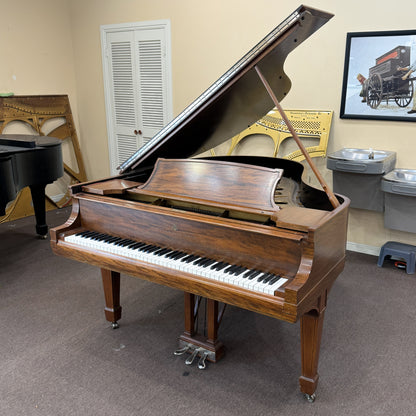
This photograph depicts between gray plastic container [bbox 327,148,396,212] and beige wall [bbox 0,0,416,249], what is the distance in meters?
0.16

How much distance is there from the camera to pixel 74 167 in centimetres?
554

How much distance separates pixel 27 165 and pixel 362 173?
2.67 meters

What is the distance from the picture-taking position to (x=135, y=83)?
4879mm

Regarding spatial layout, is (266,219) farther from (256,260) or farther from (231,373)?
(231,373)

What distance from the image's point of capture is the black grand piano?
2961mm

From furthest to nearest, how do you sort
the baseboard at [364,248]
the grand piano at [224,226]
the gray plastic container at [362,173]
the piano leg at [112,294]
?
the baseboard at [364,248] → the gray plastic container at [362,173] → the piano leg at [112,294] → the grand piano at [224,226]

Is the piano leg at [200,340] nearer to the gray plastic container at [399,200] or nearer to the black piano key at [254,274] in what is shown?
the black piano key at [254,274]

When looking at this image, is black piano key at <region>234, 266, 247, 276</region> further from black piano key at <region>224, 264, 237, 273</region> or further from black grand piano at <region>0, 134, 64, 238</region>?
black grand piano at <region>0, 134, 64, 238</region>

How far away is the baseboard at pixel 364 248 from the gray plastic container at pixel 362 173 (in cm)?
46

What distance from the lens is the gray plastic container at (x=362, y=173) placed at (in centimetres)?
322

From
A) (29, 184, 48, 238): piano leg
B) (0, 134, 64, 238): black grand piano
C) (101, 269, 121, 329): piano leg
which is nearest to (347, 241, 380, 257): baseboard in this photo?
(101, 269, 121, 329): piano leg

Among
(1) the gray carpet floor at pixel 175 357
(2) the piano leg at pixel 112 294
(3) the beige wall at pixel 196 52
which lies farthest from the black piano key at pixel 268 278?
(3) the beige wall at pixel 196 52

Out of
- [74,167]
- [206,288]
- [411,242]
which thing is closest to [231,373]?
[206,288]

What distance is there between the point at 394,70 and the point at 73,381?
3.22 meters
